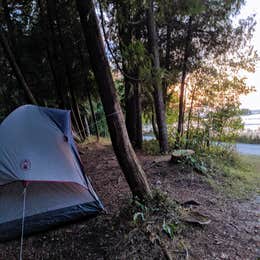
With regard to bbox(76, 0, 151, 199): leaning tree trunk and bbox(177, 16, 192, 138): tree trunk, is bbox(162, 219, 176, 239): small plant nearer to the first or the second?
bbox(76, 0, 151, 199): leaning tree trunk

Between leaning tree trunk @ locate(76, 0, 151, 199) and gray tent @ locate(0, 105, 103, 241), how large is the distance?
617 mm

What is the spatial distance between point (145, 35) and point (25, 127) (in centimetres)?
376

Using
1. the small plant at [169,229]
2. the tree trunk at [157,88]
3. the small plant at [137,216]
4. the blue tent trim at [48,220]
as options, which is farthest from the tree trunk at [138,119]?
the small plant at [169,229]

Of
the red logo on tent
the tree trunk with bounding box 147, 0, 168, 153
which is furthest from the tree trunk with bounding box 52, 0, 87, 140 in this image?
the red logo on tent

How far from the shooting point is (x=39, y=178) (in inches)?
90.8

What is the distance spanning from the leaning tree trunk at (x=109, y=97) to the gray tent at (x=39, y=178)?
62cm

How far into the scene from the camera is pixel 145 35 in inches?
204

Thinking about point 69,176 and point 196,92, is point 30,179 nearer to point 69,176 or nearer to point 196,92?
point 69,176

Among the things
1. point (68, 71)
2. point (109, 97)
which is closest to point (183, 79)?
point (68, 71)

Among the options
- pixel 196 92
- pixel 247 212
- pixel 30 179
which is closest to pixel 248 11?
pixel 196 92

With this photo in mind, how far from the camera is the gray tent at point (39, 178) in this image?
2309 mm

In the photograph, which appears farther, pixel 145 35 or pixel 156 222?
pixel 145 35

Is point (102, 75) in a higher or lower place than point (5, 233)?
higher

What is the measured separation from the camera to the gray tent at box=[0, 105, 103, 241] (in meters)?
2.31
